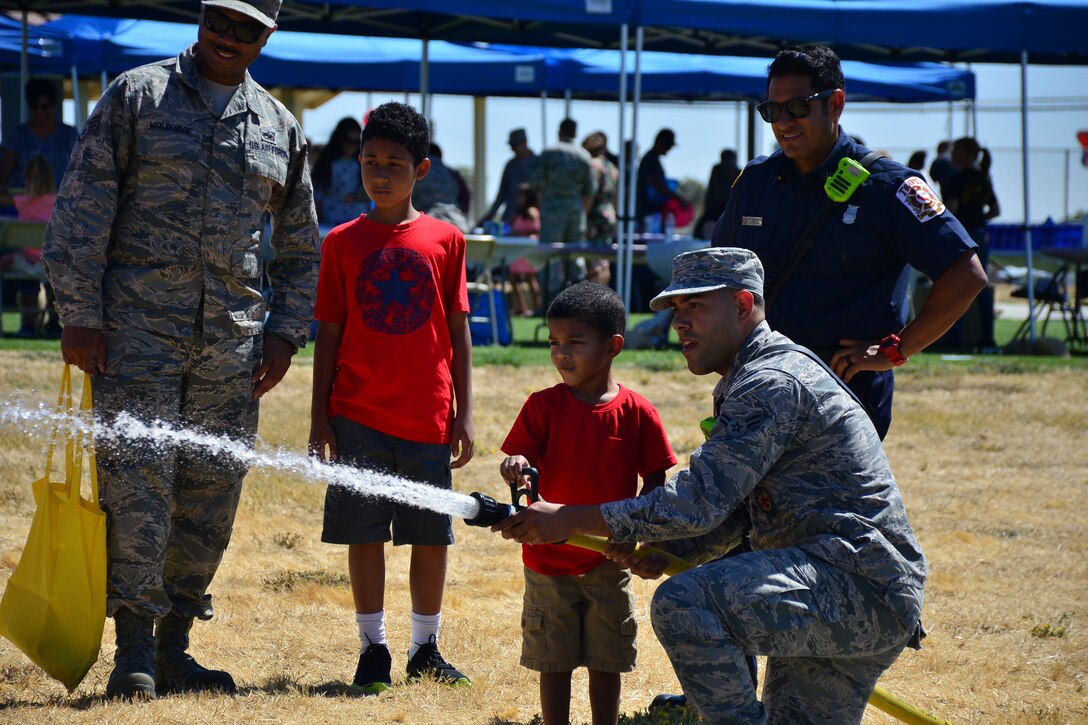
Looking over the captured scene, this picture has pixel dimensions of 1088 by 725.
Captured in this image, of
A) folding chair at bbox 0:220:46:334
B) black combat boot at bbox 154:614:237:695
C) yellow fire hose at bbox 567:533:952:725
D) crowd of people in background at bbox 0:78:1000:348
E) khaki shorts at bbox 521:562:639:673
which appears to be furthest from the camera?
crowd of people in background at bbox 0:78:1000:348

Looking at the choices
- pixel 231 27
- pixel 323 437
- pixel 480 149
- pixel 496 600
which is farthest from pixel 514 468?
pixel 480 149

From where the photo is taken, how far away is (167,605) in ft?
14.3

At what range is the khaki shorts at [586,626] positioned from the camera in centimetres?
404

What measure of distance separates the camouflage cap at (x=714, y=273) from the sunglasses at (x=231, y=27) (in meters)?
1.71

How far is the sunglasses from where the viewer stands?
425 cm

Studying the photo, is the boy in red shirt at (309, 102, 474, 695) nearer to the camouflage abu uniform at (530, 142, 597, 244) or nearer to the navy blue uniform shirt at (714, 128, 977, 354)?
A: the navy blue uniform shirt at (714, 128, 977, 354)

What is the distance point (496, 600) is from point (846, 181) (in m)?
2.74

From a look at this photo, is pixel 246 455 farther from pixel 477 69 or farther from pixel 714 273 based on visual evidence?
pixel 477 69

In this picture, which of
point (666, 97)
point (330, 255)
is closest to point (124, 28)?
point (666, 97)

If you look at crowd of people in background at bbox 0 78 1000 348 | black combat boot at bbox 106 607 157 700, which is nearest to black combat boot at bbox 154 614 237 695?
black combat boot at bbox 106 607 157 700

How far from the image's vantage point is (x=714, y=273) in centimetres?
362

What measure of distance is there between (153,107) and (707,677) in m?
2.53

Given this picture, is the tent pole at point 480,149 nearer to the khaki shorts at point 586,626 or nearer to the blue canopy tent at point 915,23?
Answer: the blue canopy tent at point 915,23

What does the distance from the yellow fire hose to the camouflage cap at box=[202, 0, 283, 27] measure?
2.02 m
